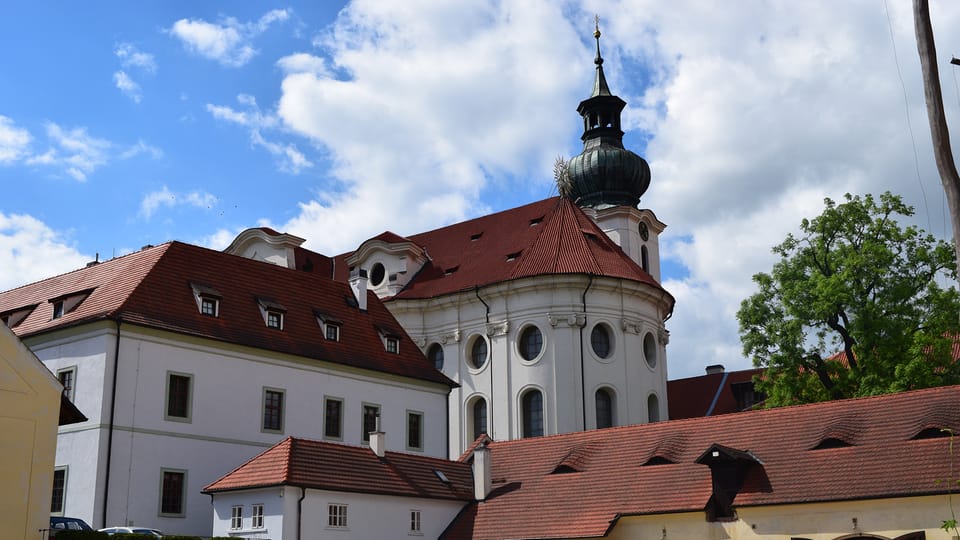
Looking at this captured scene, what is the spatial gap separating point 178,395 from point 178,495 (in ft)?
10.2

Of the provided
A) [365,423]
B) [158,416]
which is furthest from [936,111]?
[365,423]

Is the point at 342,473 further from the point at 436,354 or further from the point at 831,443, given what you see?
the point at 436,354

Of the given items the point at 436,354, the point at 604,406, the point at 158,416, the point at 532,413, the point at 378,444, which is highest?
the point at 436,354

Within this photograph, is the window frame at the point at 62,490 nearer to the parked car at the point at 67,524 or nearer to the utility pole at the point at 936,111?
the parked car at the point at 67,524

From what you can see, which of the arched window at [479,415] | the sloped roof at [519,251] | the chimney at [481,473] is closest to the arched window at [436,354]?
the sloped roof at [519,251]

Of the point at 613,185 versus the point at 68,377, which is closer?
the point at 68,377

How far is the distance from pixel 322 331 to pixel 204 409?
6.60 metres

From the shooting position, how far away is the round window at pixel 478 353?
163ft

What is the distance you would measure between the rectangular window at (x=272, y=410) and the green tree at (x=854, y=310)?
18090 mm

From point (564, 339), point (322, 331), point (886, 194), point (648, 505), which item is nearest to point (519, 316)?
point (564, 339)

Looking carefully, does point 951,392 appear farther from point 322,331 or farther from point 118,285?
point 118,285

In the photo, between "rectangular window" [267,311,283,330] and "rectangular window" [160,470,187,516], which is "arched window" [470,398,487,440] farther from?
"rectangular window" [160,470,187,516]

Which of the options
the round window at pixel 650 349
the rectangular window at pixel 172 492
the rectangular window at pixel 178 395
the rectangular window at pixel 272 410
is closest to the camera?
the rectangular window at pixel 172 492

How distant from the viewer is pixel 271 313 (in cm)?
3828
